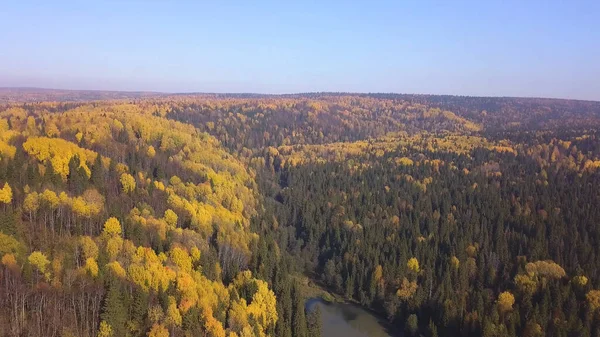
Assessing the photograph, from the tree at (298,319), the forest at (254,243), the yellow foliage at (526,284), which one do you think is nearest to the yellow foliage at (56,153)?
the forest at (254,243)

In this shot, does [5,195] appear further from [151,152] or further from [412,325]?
[412,325]

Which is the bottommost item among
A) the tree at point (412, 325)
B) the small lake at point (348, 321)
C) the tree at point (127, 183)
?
the small lake at point (348, 321)

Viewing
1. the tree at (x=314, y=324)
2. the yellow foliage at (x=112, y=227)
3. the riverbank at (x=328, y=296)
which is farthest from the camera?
the riverbank at (x=328, y=296)

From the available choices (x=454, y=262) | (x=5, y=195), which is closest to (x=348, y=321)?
(x=454, y=262)

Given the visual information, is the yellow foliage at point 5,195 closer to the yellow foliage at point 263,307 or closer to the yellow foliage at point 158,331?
the yellow foliage at point 158,331

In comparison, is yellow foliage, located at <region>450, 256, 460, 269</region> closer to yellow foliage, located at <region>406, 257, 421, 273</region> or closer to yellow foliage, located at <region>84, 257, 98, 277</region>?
yellow foliage, located at <region>406, 257, 421, 273</region>

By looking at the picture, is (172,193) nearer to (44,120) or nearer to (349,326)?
(349,326)
